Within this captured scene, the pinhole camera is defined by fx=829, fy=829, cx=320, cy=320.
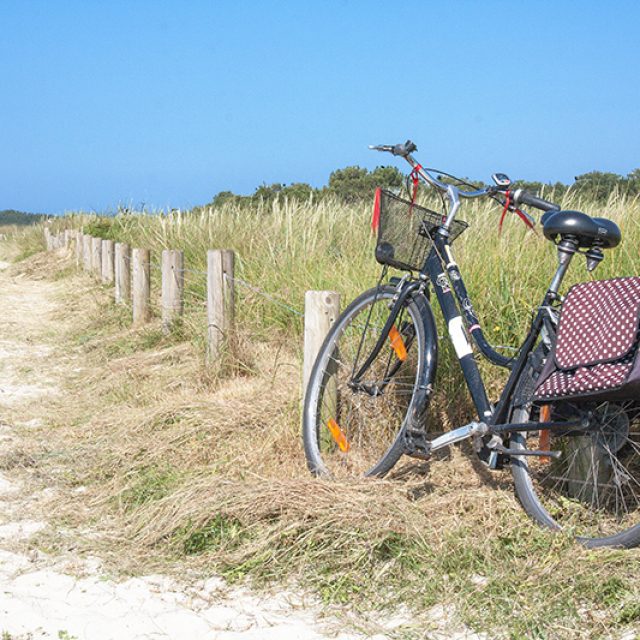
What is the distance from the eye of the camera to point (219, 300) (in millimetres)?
5949

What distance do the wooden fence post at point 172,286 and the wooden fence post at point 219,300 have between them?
4.56 ft

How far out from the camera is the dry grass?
276 cm

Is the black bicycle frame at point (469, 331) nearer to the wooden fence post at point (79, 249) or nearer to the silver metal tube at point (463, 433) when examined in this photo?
the silver metal tube at point (463, 433)

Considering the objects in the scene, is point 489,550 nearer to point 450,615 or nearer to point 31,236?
point 450,615

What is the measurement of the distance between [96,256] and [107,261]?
139 cm

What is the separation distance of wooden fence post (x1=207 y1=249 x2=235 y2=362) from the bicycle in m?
1.71

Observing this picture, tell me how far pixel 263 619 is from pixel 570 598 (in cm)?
101

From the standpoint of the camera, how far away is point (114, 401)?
570 cm

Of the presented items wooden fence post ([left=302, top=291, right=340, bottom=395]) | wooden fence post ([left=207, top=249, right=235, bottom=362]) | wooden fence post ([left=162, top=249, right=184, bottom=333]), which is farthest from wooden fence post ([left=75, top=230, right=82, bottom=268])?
wooden fence post ([left=302, top=291, right=340, bottom=395])

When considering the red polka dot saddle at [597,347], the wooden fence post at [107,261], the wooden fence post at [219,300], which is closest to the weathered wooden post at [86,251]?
the wooden fence post at [107,261]

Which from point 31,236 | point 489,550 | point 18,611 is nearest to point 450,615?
point 489,550

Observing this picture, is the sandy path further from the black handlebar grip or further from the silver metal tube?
the black handlebar grip

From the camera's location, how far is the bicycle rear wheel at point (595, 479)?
9.87ft

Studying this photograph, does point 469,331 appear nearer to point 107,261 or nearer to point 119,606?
point 119,606
